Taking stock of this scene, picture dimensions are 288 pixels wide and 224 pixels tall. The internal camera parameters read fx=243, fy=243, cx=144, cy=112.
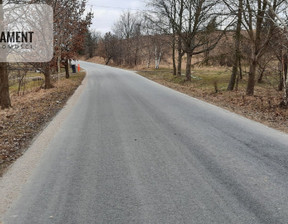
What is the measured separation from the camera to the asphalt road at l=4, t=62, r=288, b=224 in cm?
319

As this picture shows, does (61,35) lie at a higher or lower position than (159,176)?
higher

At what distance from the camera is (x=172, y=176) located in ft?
13.8

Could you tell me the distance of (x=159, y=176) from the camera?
4.20m

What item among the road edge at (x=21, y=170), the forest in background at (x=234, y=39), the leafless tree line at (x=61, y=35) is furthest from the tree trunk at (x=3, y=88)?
the forest in background at (x=234, y=39)

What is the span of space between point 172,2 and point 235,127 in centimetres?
2033

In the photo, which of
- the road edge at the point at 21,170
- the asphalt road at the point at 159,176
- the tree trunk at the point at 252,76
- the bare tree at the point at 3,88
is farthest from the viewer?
the tree trunk at the point at 252,76

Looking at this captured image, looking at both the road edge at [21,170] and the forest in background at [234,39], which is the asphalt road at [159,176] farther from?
the forest in background at [234,39]

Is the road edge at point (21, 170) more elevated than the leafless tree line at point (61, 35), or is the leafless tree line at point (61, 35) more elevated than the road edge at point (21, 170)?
the leafless tree line at point (61, 35)

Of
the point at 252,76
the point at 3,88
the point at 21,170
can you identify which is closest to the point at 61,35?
the point at 3,88

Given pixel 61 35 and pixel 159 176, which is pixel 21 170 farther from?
pixel 61 35

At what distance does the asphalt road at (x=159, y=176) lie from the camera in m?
3.19

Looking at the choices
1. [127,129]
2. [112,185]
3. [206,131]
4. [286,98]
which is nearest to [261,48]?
[286,98]

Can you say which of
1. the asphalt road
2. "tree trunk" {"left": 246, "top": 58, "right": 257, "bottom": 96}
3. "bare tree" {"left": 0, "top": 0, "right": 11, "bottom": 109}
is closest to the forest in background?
"tree trunk" {"left": 246, "top": 58, "right": 257, "bottom": 96}

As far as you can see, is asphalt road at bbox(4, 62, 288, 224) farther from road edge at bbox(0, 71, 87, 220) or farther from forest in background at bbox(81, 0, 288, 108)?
forest in background at bbox(81, 0, 288, 108)
